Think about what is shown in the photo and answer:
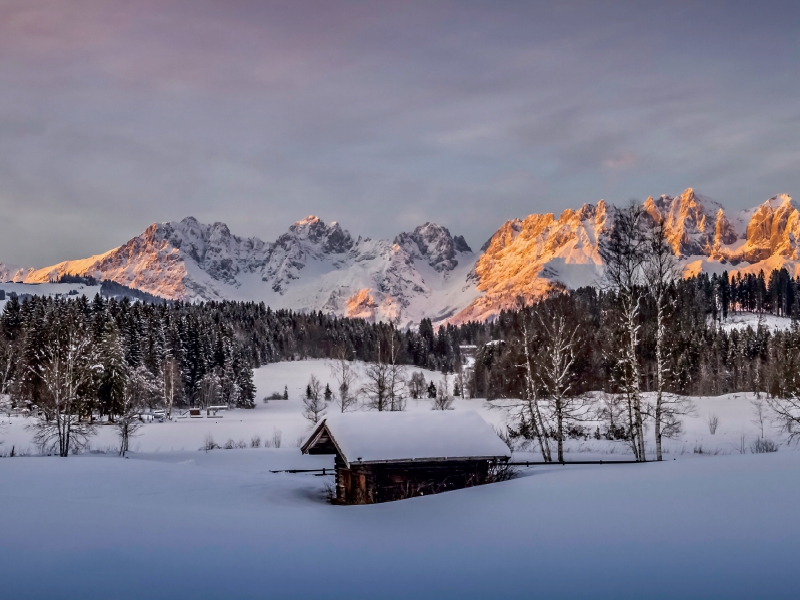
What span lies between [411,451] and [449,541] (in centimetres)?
726

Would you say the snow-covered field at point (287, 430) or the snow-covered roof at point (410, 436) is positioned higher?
the snow-covered roof at point (410, 436)

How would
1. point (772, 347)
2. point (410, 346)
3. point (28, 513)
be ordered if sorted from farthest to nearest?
point (410, 346) < point (772, 347) < point (28, 513)

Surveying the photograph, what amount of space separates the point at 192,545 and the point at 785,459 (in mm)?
14120

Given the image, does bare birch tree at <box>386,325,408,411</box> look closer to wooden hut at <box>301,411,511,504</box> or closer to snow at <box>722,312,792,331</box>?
wooden hut at <box>301,411,511,504</box>

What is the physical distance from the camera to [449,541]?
10.4 m

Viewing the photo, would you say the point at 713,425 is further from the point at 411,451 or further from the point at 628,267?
the point at 411,451

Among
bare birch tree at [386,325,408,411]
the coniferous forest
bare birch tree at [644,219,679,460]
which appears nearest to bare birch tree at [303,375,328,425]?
bare birch tree at [386,325,408,411]

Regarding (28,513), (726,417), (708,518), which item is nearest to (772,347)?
(726,417)

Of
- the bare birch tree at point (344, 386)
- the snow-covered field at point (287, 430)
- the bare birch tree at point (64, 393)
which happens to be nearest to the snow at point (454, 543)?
the snow-covered field at point (287, 430)

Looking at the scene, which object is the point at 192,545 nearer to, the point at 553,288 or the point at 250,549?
the point at 250,549

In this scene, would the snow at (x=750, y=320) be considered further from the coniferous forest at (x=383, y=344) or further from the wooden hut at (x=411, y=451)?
the wooden hut at (x=411, y=451)

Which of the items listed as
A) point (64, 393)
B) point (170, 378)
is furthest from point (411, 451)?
point (170, 378)

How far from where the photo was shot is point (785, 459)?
15.6m

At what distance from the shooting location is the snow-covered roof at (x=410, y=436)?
17422 mm
